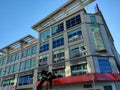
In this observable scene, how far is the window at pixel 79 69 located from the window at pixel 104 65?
2309mm

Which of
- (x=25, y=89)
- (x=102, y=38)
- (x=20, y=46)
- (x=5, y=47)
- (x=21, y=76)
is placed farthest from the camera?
(x=5, y=47)

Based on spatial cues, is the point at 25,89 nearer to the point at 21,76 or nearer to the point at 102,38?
the point at 21,76

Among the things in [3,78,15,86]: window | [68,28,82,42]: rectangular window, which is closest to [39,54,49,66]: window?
[68,28,82,42]: rectangular window

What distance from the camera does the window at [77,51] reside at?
20.0 m

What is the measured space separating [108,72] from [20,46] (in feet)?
81.5

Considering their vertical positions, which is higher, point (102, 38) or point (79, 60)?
point (102, 38)

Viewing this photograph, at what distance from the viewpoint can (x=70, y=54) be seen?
848 inches

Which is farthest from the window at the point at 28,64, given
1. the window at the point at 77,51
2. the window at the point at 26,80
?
the window at the point at 77,51

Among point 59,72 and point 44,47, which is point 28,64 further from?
point 59,72

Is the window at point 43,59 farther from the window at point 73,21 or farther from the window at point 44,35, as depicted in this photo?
the window at point 73,21

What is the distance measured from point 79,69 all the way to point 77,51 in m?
3.20

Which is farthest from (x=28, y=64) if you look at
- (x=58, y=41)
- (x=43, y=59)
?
(x=58, y=41)

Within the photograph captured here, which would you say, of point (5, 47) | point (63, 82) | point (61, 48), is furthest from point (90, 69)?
point (5, 47)

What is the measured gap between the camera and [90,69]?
1773 cm
